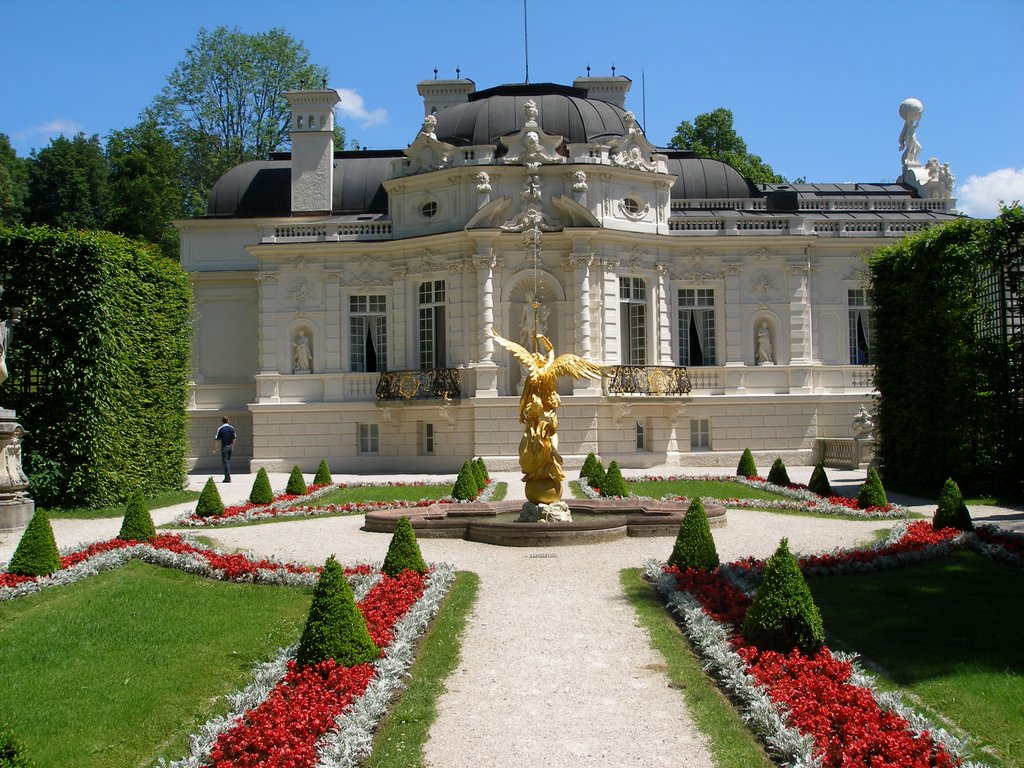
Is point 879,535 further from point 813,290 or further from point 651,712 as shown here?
point 813,290

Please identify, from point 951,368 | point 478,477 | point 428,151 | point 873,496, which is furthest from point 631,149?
point 873,496

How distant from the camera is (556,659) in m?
9.29

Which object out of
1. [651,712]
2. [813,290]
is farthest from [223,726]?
[813,290]

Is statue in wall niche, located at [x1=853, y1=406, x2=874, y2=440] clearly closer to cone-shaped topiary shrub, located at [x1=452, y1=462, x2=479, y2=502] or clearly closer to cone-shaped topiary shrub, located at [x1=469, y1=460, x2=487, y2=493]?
cone-shaped topiary shrub, located at [x1=469, y1=460, x2=487, y2=493]

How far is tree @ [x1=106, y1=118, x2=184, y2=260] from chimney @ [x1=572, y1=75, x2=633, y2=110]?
20191mm

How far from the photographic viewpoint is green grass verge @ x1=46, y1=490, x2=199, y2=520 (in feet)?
68.9

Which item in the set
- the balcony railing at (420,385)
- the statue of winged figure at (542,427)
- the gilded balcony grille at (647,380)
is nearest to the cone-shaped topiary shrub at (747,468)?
the gilded balcony grille at (647,380)

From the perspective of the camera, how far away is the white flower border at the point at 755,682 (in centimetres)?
683

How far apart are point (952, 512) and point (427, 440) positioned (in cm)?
2091

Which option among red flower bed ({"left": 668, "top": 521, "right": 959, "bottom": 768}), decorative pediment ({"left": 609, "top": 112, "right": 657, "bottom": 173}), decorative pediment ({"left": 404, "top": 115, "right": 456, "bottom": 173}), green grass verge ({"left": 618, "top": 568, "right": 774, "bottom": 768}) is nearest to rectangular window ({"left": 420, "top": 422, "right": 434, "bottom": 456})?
decorative pediment ({"left": 404, "top": 115, "right": 456, "bottom": 173})

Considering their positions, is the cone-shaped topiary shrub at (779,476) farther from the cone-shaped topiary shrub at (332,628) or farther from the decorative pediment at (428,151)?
the cone-shaped topiary shrub at (332,628)

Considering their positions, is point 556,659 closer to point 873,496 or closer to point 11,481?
point 873,496

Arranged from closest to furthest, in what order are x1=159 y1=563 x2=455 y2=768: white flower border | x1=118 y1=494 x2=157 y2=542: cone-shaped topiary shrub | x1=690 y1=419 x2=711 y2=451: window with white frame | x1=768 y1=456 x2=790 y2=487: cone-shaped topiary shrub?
x1=159 y1=563 x2=455 y2=768: white flower border → x1=118 y1=494 x2=157 y2=542: cone-shaped topiary shrub → x1=768 y1=456 x2=790 y2=487: cone-shaped topiary shrub → x1=690 y1=419 x2=711 y2=451: window with white frame

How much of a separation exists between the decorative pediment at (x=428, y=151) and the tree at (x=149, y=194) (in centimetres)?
1749
